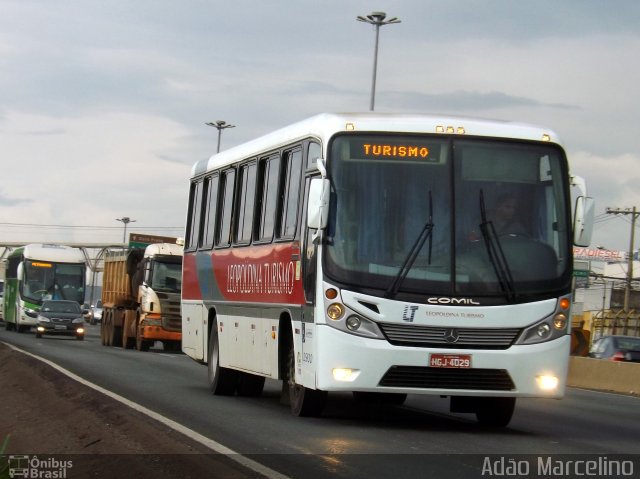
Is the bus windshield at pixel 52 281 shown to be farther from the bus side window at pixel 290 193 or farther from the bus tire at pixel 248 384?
the bus side window at pixel 290 193

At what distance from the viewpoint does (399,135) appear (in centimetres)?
Result: 1420

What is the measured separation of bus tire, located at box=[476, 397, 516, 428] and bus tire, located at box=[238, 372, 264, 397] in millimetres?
4741

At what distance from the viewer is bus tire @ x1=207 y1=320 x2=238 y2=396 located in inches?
758

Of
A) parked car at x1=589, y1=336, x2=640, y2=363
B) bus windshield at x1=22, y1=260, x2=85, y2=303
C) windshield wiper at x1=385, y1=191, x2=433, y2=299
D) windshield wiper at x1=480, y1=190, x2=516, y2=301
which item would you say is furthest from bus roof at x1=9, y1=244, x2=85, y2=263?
windshield wiper at x1=480, y1=190, x2=516, y2=301

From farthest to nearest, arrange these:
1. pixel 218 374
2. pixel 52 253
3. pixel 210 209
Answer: pixel 52 253
pixel 210 209
pixel 218 374

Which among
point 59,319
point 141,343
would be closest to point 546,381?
point 141,343

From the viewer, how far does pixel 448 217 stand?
1386 centimetres

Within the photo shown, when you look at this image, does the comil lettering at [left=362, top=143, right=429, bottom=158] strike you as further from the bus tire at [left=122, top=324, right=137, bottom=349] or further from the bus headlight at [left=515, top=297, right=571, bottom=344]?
the bus tire at [left=122, top=324, right=137, bottom=349]

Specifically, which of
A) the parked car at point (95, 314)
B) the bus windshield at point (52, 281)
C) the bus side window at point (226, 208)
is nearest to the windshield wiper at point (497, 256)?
the bus side window at point (226, 208)

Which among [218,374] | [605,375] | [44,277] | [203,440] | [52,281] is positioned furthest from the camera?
[52,281]

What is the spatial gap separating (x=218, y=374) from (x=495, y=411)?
5.23 m

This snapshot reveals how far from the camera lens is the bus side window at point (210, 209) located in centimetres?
1988

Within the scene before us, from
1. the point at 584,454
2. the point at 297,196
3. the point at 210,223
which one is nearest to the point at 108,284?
the point at 210,223

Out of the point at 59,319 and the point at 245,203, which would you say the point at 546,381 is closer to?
the point at 245,203
